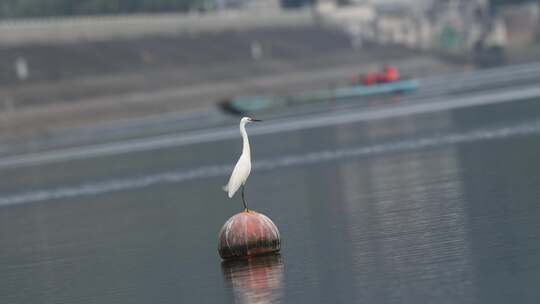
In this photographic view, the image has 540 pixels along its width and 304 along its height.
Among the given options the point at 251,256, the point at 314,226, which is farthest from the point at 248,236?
the point at 314,226

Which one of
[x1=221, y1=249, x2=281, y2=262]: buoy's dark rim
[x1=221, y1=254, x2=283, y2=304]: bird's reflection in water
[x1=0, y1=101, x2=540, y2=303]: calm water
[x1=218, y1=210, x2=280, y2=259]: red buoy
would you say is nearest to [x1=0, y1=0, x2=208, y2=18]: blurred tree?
[x1=0, y1=101, x2=540, y2=303]: calm water

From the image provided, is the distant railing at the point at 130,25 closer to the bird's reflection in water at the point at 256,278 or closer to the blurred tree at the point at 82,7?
the blurred tree at the point at 82,7

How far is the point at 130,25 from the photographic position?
130 meters

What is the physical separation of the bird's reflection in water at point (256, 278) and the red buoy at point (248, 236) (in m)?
0.13

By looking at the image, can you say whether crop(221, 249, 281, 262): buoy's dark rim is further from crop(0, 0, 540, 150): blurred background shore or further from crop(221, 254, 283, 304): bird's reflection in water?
crop(0, 0, 540, 150): blurred background shore

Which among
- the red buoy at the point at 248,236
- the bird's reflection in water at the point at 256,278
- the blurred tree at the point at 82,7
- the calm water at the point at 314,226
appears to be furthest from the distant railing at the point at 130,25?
the bird's reflection in water at the point at 256,278

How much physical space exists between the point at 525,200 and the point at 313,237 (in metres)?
3.53

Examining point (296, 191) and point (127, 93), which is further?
point (127, 93)

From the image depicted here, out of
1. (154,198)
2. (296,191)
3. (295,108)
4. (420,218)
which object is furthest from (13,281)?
(295,108)

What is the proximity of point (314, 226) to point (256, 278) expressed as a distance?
4884 mm

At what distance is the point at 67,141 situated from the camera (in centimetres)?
7319

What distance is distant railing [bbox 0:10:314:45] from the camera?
380 ft

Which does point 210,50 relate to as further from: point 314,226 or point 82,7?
point 314,226

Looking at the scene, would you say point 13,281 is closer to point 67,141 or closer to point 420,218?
point 420,218
